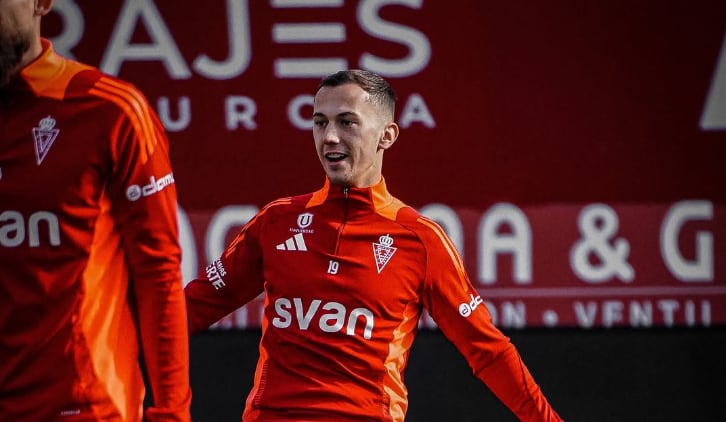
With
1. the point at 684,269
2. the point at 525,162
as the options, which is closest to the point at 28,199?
the point at 525,162

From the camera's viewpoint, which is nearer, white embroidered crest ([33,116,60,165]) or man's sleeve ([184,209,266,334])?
white embroidered crest ([33,116,60,165])

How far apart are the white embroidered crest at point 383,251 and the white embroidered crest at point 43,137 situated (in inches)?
42.3

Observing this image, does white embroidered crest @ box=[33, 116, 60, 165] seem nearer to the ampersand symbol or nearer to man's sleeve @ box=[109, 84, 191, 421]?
man's sleeve @ box=[109, 84, 191, 421]

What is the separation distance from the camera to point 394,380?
8.75ft

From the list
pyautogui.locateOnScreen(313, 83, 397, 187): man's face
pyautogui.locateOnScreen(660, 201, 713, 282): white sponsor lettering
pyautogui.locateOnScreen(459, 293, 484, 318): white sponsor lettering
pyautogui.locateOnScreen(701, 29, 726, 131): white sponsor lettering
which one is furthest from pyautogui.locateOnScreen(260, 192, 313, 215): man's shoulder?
pyautogui.locateOnScreen(701, 29, 726, 131): white sponsor lettering

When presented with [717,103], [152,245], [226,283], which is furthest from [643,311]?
[152,245]

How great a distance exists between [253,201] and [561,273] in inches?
43.7

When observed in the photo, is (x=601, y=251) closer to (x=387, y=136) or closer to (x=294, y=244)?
(x=387, y=136)

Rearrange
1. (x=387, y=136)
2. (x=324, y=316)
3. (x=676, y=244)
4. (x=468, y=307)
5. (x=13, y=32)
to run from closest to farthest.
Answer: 1. (x=13, y=32)
2. (x=324, y=316)
3. (x=468, y=307)
4. (x=387, y=136)
5. (x=676, y=244)

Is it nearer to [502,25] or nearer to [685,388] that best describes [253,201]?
[502,25]

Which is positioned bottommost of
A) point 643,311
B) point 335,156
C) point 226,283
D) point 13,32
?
point 643,311

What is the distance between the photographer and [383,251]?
107 inches

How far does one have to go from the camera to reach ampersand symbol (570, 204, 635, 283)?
3924 millimetres

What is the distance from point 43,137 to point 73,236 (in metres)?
0.16
